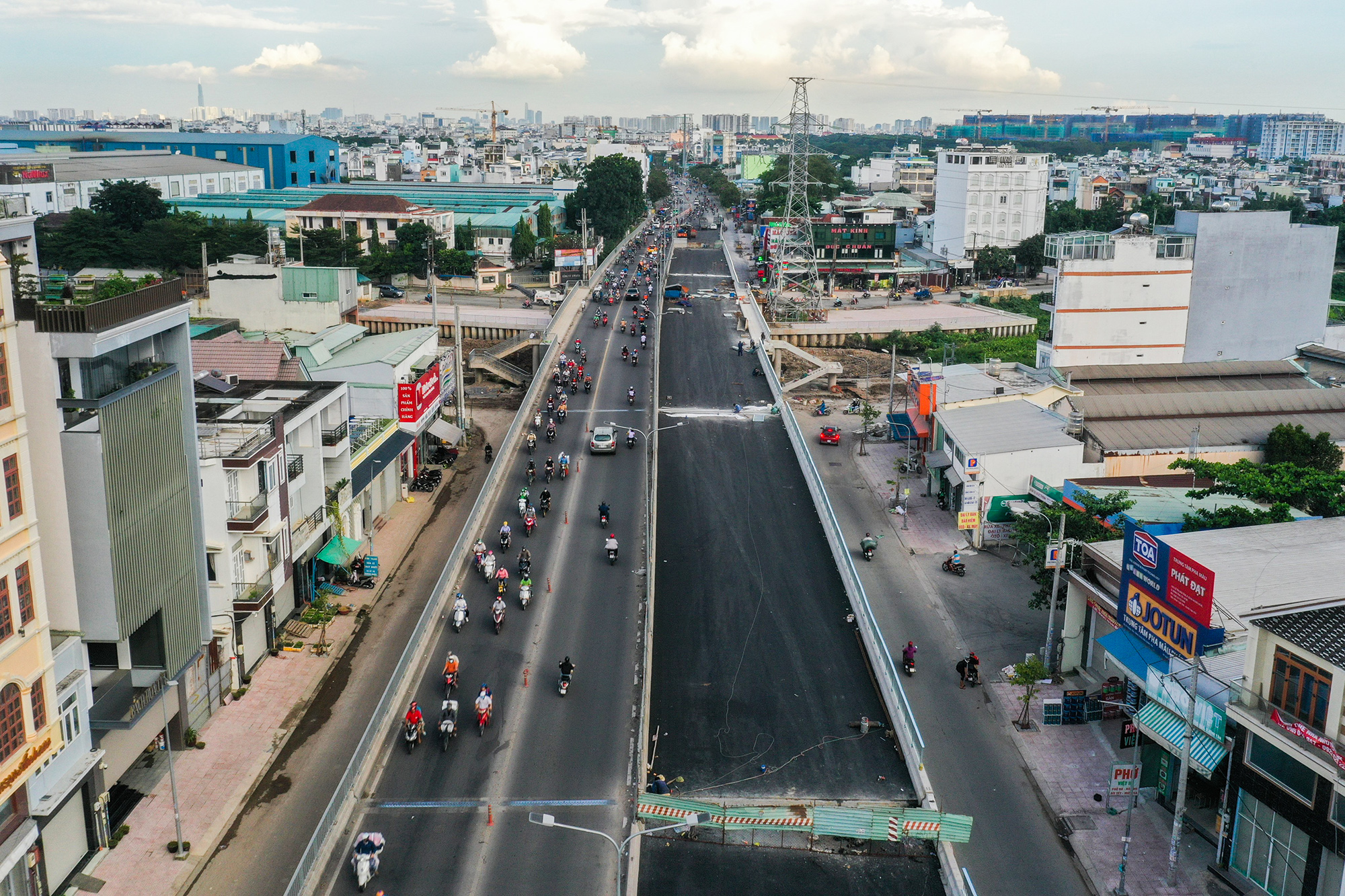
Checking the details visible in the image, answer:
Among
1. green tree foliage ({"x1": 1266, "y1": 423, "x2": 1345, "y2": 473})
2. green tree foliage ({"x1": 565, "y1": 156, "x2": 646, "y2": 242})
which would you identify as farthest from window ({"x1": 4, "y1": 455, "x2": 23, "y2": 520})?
green tree foliage ({"x1": 565, "y1": 156, "x2": 646, "y2": 242})

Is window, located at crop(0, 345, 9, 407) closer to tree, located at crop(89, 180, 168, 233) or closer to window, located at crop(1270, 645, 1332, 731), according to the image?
window, located at crop(1270, 645, 1332, 731)

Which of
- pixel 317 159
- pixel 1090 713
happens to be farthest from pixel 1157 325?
pixel 317 159

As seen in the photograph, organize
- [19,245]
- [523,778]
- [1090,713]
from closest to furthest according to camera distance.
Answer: [523,778]
[1090,713]
[19,245]

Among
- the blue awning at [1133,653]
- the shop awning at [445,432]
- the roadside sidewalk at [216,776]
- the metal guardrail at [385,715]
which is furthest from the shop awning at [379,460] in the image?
the blue awning at [1133,653]

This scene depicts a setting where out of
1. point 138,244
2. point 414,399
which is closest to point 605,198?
point 138,244

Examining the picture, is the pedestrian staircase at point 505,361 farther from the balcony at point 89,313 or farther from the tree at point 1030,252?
the tree at point 1030,252

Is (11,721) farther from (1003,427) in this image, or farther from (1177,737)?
(1003,427)

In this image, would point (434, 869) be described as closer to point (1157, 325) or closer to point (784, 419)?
point (784, 419)
